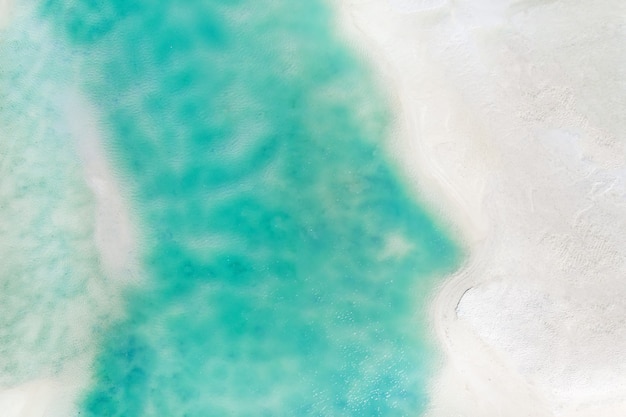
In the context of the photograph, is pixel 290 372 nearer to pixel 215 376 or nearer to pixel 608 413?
pixel 215 376

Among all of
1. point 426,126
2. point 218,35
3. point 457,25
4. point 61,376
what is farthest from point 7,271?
point 457,25

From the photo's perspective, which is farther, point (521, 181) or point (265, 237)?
point (265, 237)

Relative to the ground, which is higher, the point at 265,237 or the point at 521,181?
the point at 265,237

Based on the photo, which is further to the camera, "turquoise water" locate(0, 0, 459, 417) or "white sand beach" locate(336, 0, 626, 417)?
"turquoise water" locate(0, 0, 459, 417)

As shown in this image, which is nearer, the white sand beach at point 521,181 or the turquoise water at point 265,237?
the white sand beach at point 521,181
